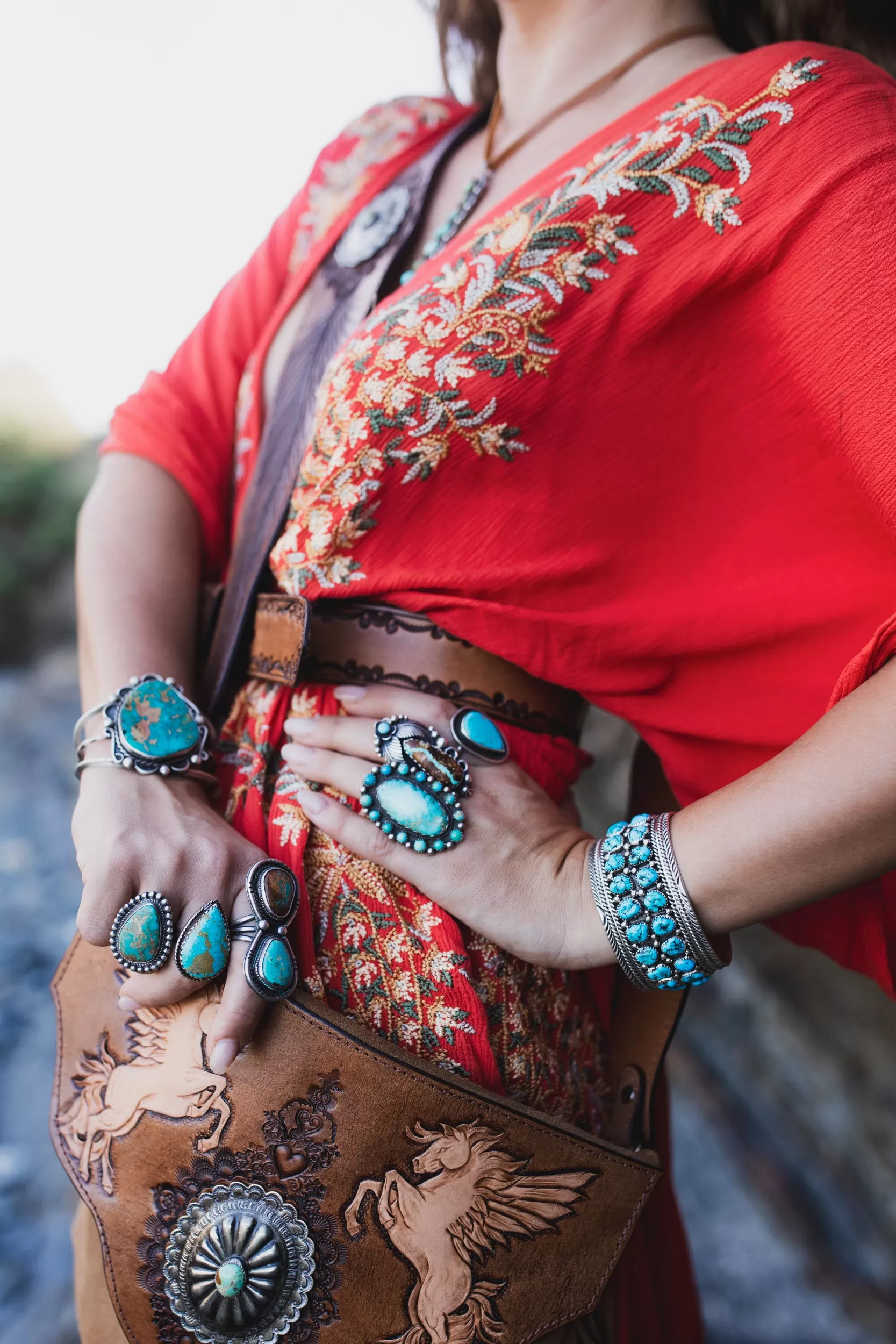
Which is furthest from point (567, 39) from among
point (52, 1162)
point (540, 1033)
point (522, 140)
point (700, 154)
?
point (52, 1162)

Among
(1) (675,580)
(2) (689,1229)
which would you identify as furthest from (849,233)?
(2) (689,1229)

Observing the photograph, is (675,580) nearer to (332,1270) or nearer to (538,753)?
(538,753)

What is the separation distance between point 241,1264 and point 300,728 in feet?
1.49

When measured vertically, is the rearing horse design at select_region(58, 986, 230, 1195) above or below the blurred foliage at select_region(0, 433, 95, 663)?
above

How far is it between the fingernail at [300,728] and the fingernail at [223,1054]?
0.94 ft

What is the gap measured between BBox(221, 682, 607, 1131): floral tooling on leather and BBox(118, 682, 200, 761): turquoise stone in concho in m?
0.08

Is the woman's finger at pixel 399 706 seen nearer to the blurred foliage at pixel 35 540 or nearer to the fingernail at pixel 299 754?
the fingernail at pixel 299 754

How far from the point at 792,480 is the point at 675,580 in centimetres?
15

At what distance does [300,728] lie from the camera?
2.85 feet

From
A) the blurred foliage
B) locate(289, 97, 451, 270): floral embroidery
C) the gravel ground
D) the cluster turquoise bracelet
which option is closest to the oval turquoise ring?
the cluster turquoise bracelet

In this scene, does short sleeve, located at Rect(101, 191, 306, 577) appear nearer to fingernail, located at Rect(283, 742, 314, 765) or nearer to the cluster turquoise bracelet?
fingernail, located at Rect(283, 742, 314, 765)

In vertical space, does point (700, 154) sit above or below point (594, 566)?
above

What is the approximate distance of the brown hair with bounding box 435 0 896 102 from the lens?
3.63ft

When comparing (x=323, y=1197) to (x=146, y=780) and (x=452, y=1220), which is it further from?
(x=146, y=780)
